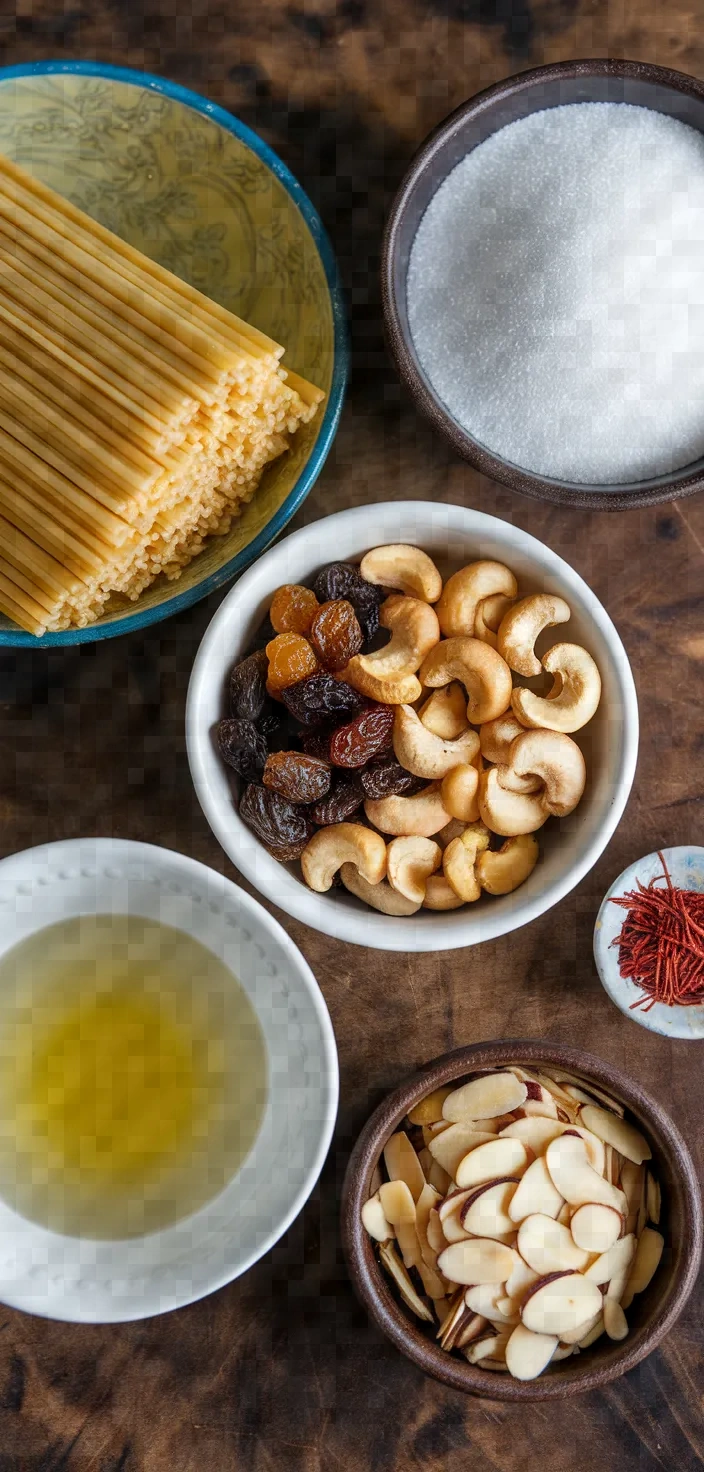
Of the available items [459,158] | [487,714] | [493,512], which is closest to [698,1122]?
[487,714]

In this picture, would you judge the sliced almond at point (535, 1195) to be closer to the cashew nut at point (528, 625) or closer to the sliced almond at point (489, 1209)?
the sliced almond at point (489, 1209)

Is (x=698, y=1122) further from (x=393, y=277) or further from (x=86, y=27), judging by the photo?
(x=86, y=27)

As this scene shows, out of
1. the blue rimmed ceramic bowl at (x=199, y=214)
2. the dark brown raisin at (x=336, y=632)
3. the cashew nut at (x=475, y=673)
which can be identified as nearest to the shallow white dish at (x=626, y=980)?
the cashew nut at (x=475, y=673)

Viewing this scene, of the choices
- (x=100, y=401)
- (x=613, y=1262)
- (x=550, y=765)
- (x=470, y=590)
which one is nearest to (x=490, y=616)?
(x=470, y=590)

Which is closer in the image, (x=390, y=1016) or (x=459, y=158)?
(x=459, y=158)

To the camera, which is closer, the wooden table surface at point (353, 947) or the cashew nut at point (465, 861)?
the cashew nut at point (465, 861)
